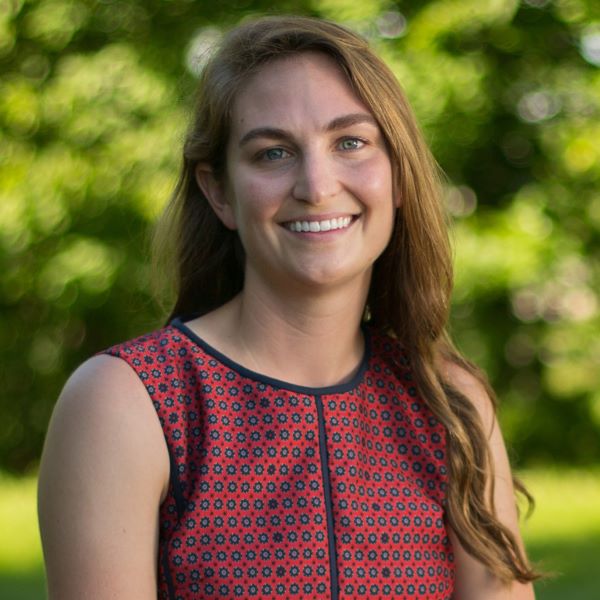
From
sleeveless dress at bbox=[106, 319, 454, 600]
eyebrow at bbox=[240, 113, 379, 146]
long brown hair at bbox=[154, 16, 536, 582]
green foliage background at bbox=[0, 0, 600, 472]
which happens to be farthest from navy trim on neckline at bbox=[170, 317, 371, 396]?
green foliage background at bbox=[0, 0, 600, 472]

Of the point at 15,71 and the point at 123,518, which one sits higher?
the point at 15,71

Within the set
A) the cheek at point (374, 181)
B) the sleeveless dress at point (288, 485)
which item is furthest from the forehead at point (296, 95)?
the sleeveless dress at point (288, 485)

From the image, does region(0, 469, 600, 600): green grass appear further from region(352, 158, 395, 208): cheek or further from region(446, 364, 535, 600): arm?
region(352, 158, 395, 208): cheek

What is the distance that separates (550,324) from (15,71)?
3.76 metres

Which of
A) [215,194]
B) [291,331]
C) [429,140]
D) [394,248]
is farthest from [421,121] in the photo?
[291,331]

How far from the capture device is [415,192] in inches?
97.4

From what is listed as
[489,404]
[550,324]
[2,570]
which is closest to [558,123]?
[550,324]

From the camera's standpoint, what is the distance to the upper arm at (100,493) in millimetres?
2178

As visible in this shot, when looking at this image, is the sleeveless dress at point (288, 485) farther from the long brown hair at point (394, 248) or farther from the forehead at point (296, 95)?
the forehead at point (296, 95)

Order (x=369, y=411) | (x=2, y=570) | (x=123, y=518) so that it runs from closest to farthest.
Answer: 1. (x=123, y=518)
2. (x=369, y=411)
3. (x=2, y=570)

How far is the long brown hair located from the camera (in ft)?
7.92

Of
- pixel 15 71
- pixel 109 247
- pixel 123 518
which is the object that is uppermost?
pixel 15 71

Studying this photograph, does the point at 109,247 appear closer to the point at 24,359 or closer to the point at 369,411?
the point at 24,359

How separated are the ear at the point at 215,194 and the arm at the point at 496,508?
56cm
